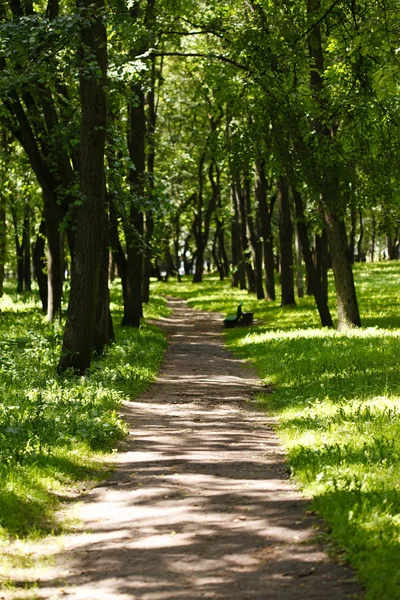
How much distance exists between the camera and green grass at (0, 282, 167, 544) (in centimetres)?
718

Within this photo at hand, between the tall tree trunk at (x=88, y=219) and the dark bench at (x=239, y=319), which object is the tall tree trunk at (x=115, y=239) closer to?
the tall tree trunk at (x=88, y=219)

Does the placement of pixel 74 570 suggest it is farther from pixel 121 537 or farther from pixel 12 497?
pixel 12 497

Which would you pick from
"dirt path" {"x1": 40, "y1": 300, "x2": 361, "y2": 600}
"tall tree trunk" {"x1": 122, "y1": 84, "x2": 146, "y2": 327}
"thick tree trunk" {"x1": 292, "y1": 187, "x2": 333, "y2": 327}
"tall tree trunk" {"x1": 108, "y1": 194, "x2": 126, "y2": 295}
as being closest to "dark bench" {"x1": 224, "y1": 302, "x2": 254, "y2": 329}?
"tall tree trunk" {"x1": 122, "y1": 84, "x2": 146, "y2": 327}

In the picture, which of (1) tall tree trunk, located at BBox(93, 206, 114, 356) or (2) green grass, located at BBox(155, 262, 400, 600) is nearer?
(2) green grass, located at BBox(155, 262, 400, 600)

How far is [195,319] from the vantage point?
31.1m

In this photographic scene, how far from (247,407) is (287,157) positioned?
4.46 m

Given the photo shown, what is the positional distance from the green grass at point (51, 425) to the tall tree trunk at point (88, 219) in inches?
24.4

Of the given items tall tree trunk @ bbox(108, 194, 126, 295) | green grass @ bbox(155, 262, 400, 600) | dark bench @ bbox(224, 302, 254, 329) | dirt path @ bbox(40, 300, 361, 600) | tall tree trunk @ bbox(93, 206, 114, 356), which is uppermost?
tall tree trunk @ bbox(108, 194, 126, 295)

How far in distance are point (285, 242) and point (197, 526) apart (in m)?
23.5

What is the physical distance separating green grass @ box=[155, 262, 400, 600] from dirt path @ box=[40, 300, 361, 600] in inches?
8.1

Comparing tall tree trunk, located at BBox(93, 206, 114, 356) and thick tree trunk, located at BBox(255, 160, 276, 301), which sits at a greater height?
thick tree trunk, located at BBox(255, 160, 276, 301)

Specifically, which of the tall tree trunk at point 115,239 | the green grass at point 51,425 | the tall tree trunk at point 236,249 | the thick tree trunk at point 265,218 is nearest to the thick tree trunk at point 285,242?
the thick tree trunk at point 265,218

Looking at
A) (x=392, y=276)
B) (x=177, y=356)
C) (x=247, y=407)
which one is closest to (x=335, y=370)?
(x=247, y=407)

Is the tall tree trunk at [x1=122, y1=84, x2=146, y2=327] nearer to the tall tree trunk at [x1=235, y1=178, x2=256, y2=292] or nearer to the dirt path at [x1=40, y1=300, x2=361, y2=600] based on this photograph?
the dirt path at [x1=40, y1=300, x2=361, y2=600]
